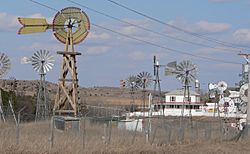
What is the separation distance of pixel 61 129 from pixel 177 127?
805cm

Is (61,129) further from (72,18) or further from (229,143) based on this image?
(72,18)

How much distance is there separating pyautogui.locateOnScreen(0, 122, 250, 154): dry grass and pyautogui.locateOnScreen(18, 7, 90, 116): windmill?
9.72 meters

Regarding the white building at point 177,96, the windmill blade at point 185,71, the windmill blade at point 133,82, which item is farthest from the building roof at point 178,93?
the windmill blade at point 185,71

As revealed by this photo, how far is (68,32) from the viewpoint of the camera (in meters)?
43.1

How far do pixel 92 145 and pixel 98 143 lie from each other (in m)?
1.22

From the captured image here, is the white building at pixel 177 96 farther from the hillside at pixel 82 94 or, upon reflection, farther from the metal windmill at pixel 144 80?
the metal windmill at pixel 144 80

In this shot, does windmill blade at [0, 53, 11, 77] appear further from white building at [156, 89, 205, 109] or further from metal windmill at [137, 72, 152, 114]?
white building at [156, 89, 205, 109]

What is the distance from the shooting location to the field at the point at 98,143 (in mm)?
21172

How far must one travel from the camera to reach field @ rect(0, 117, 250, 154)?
69.5 feet

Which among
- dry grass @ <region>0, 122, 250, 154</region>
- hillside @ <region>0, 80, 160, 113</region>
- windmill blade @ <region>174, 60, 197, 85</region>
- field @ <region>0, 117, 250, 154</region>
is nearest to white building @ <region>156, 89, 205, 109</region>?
hillside @ <region>0, 80, 160, 113</region>

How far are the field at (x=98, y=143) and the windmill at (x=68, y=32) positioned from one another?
29.5ft

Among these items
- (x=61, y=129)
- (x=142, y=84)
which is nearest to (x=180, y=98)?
(x=142, y=84)

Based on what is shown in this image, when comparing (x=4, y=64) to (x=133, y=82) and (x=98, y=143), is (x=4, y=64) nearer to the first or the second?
(x=98, y=143)

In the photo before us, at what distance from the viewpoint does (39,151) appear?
2056 cm
